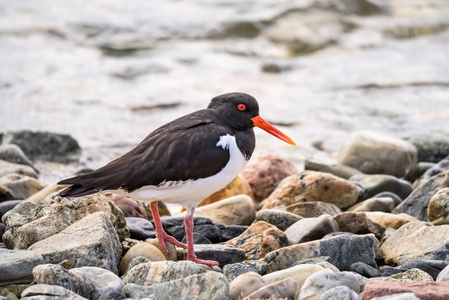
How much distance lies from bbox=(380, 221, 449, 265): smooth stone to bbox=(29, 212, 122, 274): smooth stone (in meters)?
2.30

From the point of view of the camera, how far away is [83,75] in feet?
49.3

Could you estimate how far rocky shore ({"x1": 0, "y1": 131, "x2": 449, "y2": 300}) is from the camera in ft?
14.1

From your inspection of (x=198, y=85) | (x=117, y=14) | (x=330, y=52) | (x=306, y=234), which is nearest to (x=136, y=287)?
(x=306, y=234)

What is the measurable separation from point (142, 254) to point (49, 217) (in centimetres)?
84

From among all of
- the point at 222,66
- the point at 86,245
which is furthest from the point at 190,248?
the point at 222,66

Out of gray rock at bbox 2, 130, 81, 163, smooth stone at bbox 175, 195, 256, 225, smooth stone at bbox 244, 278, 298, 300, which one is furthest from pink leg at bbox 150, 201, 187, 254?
gray rock at bbox 2, 130, 81, 163

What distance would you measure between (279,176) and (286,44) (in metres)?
9.80

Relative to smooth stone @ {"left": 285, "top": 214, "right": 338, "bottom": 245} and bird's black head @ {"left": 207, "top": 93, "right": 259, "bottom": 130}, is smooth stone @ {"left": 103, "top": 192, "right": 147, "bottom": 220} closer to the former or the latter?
bird's black head @ {"left": 207, "top": 93, "right": 259, "bottom": 130}

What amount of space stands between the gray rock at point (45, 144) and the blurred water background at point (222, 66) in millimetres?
233

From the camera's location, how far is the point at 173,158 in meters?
5.31

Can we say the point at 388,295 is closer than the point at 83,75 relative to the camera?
Yes

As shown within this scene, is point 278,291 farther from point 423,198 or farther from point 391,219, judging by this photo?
point 423,198

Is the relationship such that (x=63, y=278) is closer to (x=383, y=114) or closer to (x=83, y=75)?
(x=383, y=114)

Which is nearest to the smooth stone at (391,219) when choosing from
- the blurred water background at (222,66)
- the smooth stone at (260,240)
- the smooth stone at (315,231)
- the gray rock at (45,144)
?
Answer: the smooth stone at (315,231)
